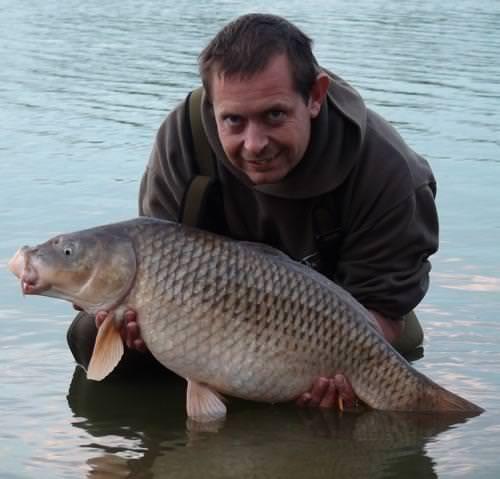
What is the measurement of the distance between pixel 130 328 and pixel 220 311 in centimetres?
25

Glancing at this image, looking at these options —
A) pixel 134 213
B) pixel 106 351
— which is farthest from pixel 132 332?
pixel 134 213

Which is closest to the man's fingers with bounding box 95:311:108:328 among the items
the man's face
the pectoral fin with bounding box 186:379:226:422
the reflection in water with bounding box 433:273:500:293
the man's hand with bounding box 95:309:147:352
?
the man's hand with bounding box 95:309:147:352

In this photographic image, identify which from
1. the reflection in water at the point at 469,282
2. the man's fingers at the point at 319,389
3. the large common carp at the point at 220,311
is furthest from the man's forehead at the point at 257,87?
the reflection in water at the point at 469,282

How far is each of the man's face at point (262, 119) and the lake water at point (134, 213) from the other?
2.58 feet

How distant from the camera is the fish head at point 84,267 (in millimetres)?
3670

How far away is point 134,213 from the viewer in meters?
6.54

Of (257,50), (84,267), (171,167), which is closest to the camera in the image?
(84,267)

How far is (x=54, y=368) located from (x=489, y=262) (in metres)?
2.16

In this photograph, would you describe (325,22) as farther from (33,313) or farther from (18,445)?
(18,445)

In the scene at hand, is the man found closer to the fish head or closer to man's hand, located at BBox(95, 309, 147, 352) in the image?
man's hand, located at BBox(95, 309, 147, 352)

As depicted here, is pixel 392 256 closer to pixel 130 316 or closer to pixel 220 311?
pixel 220 311

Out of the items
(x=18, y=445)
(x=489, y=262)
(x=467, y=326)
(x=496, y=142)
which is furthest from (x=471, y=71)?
(x=18, y=445)

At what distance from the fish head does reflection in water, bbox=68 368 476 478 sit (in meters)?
0.44

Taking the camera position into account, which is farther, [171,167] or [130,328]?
[171,167]
